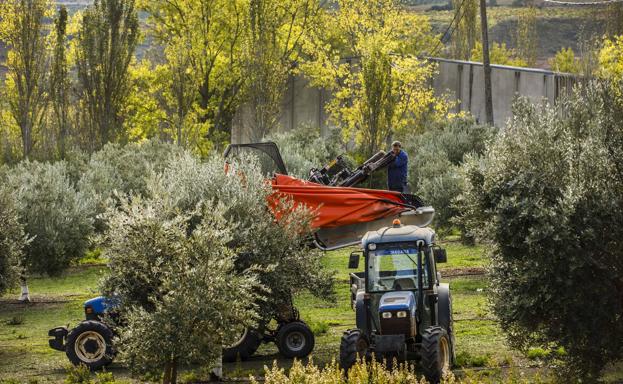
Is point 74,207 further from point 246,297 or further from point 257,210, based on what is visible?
point 246,297

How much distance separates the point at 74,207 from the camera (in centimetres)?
3384

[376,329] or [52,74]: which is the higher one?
[52,74]

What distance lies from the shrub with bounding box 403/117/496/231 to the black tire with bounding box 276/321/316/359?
512 inches

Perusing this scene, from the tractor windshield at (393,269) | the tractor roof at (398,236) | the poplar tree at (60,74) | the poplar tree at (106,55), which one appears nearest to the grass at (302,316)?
the tractor windshield at (393,269)

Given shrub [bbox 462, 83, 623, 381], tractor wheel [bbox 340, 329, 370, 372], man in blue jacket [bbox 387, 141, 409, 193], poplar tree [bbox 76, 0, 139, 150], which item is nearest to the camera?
shrub [bbox 462, 83, 623, 381]

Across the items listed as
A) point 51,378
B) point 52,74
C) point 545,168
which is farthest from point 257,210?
point 52,74

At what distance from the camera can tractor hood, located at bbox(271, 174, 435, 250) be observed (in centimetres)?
2398

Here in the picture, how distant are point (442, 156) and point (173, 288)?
25.5 metres

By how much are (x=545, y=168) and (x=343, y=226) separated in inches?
308

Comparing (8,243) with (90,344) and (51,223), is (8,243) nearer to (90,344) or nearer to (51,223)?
(90,344)

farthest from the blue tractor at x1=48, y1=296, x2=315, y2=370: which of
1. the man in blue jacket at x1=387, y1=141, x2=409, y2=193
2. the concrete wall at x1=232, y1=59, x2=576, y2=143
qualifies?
the concrete wall at x1=232, y1=59, x2=576, y2=143

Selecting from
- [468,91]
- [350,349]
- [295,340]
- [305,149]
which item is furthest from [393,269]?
[468,91]

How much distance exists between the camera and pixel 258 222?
21.4 metres

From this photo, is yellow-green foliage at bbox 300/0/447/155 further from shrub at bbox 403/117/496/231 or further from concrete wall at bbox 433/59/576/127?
shrub at bbox 403/117/496/231
